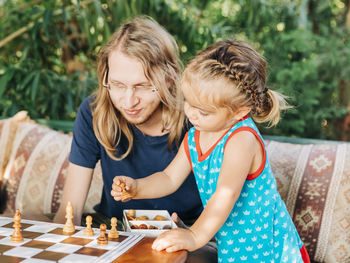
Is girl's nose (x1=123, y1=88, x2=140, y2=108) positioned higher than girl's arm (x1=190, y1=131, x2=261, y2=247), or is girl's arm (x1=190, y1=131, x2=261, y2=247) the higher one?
girl's nose (x1=123, y1=88, x2=140, y2=108)

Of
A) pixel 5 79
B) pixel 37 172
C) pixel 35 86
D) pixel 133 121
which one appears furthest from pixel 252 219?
pixel 5 79

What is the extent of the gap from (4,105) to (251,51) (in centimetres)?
284

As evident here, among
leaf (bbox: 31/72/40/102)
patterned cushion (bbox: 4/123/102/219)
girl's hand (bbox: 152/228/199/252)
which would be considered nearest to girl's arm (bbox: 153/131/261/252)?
girl's hand (bbox: 152/228/199/252)

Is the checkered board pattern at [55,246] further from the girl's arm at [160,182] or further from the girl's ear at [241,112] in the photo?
the girl's ear at [241,112]

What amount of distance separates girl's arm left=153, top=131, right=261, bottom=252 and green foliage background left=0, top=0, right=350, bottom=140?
1.86 m

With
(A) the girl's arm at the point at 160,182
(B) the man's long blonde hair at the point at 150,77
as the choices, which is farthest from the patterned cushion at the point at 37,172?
(A) the girl's arm at the point at 160,182

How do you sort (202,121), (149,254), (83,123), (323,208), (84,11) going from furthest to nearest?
(84,11), (323,208), (83,123), (202,121), (149,254)

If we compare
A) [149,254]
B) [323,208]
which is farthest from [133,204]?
[323,208]

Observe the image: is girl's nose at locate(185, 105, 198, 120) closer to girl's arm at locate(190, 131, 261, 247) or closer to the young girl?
the young girl

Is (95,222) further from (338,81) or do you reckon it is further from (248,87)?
(338,81)

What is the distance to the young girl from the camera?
1.43m

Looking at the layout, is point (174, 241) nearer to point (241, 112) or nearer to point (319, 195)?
point (241, 112)

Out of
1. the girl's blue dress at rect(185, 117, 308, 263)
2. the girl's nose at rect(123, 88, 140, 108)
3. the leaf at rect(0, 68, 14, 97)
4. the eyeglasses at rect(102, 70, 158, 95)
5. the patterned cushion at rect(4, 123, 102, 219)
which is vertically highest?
the eyeglasses at rect(102, 70, 158, 95)

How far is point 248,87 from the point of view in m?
1.48
